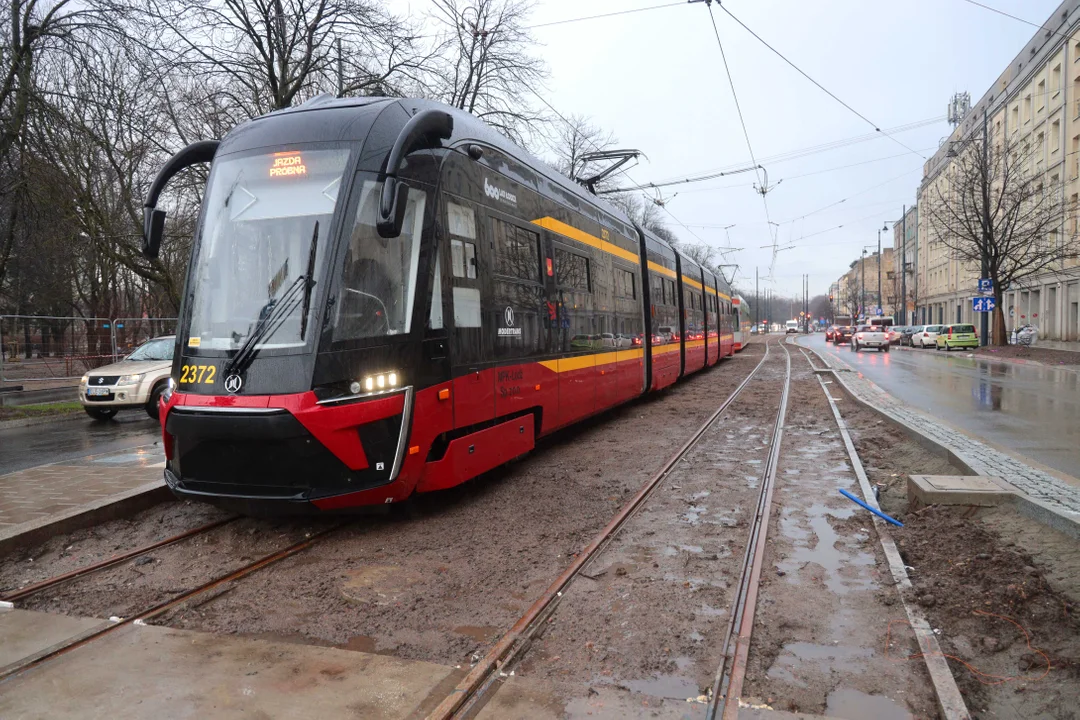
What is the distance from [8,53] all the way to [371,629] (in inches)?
583

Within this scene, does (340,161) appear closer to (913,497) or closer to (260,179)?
(260,179)

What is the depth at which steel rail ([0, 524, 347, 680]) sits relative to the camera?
375cm

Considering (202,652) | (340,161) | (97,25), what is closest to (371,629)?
(202,652)

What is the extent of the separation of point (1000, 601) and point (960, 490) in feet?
6.86

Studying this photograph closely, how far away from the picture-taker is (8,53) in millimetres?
13461

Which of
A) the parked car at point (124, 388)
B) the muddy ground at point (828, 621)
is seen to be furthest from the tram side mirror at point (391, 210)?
the parked car at point (124, 388)

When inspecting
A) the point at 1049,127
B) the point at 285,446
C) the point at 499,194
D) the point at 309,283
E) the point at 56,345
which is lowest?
the point at 285,446

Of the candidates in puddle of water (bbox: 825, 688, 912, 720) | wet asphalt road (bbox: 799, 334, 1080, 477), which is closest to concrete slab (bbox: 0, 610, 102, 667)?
puddle of water (bbox: 825, 688, 912, 720)

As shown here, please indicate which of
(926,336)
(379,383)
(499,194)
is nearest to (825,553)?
(379,383)

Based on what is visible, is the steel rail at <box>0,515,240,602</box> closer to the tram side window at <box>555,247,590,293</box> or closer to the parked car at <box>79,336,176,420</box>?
the tram side window at <box>555,247,590,293</box>

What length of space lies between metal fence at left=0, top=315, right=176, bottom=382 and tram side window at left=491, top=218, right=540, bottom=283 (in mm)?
15196

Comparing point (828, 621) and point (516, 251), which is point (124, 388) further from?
point (828, 621)

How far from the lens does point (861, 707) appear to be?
3281 millimetres

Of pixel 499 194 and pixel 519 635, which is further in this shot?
pixel 499 194
